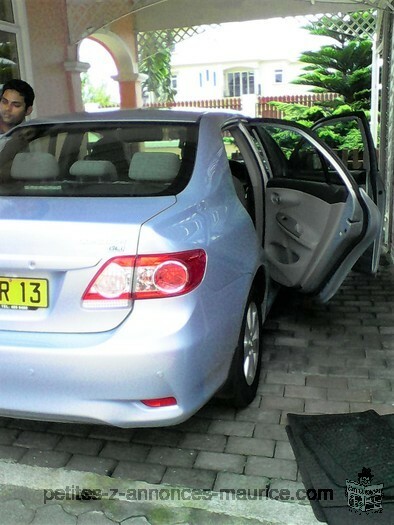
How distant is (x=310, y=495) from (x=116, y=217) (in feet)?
4.71

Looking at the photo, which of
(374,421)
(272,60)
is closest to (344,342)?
(374,421)

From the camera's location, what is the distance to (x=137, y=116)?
3389 millimetres

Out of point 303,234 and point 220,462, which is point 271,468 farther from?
point 303,234

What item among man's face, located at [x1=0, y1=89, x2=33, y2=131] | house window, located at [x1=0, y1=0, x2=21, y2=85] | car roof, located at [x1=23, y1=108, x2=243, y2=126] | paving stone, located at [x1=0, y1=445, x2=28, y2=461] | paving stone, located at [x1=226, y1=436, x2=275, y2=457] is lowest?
paving stone, located at [x1=226, y1=436, x2=275, y2=457]

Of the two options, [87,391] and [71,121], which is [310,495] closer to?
[87,391]

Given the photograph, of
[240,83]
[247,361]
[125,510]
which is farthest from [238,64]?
[125,510]

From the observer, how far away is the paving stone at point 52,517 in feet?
7.68

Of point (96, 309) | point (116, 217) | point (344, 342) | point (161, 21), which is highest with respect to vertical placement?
point (161, 21)

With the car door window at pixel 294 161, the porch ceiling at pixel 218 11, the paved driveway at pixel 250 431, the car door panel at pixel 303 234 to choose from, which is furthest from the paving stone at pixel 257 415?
the porch ceiling at pixel 218 11

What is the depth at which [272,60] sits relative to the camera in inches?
1770

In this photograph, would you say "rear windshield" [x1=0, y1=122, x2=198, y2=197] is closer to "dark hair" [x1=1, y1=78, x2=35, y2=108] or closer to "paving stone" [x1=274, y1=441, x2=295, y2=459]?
"dark hair" [x1=1, y1=78, x2=35, y2=108]

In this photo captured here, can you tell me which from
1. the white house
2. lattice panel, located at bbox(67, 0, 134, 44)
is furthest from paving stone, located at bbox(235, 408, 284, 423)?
the white house

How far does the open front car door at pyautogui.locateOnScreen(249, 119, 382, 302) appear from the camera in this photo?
3.79 metres

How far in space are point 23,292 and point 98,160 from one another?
3.42ft
